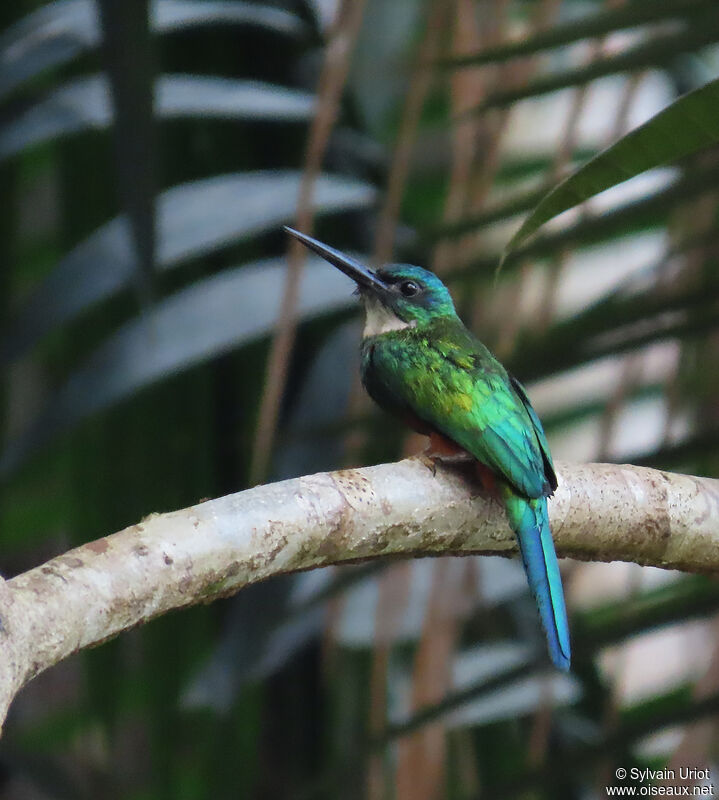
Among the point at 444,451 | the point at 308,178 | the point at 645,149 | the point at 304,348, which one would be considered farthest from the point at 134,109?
the point at 304,348

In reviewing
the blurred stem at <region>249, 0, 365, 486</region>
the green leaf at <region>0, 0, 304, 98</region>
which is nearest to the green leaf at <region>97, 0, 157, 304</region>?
the blurred stem at <region>249, 0, 365, 486</region>

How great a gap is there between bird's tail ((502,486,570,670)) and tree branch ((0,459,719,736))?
27 mm

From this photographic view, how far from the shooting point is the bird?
1.41 m

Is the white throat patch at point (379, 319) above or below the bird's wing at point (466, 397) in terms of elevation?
above

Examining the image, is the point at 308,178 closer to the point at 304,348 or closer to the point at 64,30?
the point at 64,30

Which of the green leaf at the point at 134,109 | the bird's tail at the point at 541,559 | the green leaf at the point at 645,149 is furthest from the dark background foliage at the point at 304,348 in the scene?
the green leaf at the point at 645,149

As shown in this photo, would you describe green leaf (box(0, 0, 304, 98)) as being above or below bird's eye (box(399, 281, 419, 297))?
above

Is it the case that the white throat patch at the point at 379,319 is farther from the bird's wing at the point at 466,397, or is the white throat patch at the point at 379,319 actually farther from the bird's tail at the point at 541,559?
the bird's tail at the point at 541,559

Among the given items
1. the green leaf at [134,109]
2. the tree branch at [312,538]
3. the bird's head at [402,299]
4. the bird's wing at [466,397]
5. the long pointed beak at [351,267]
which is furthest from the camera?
the bird's head at [402,299]

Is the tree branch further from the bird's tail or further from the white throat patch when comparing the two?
the white throat patch

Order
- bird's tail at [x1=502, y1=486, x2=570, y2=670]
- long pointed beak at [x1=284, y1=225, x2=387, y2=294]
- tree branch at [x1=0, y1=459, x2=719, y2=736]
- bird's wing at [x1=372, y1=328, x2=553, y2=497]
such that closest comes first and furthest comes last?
tree branch at [x1=0, y1=459, x2=719, y2=736] → bird's tail at [x1=502, y1=486, x2=570, y2=670] → bird's wing at [x1=372, y1=328, x2=553, y2=497] → long pointed beak at [x1=284, y1=225, x2=387, y2=294]

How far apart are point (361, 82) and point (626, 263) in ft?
4.92

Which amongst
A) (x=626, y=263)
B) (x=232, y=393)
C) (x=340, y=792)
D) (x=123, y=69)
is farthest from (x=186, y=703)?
(x=626, y=263)

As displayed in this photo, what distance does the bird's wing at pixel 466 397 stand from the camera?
1.56 meters
